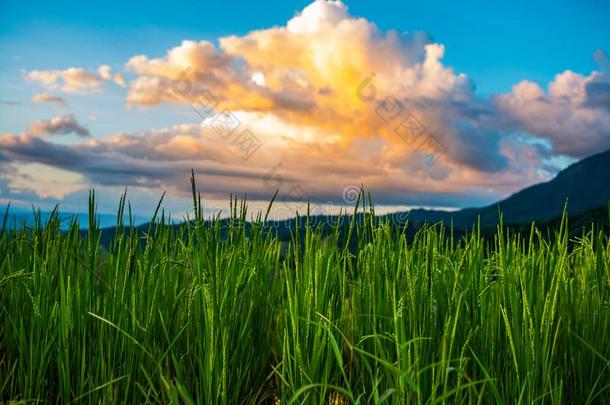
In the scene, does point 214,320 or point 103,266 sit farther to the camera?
point 103,266

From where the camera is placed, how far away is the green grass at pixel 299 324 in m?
2.97

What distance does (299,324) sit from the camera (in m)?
3.24

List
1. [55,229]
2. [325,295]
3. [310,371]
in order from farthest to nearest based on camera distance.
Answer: [55,229] → [325,295] → [310,371]

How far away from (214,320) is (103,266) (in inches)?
52.1

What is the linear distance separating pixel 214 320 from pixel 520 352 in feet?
5.38

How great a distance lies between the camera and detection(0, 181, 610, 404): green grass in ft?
9.75

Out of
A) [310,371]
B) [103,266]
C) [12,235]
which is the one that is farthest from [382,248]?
[12,235]

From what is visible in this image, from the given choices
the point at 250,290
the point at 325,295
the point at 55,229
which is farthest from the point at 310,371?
the point at 55,229

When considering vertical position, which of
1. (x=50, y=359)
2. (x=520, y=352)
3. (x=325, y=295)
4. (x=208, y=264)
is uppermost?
(x=208, y=264)

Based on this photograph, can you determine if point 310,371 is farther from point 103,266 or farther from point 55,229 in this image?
point 55,229

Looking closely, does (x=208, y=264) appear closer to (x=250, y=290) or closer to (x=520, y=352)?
(x=250, y=290)

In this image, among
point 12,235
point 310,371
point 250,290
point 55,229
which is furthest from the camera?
point 12,235

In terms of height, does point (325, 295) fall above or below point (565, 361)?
above

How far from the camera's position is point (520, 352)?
2875mm
